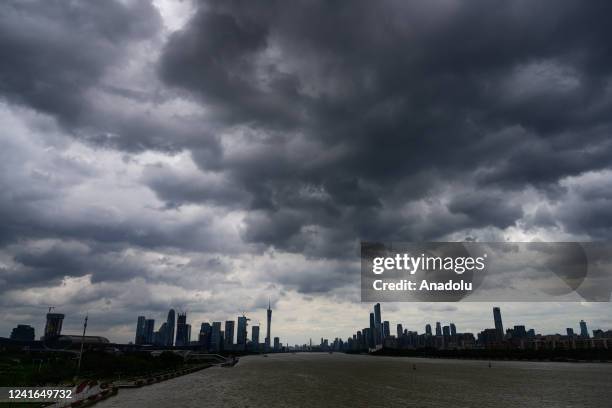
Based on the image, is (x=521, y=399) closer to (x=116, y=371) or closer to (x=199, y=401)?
(x=199, y=401)

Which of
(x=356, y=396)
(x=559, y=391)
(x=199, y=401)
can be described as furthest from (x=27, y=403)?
(x=559, y=391)

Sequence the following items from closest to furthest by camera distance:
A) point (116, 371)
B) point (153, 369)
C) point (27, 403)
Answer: point (27, 403) < point (116, 371) < point (153, 369)

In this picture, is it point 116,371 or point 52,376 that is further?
point 116,371

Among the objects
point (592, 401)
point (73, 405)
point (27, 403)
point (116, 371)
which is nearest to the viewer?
point (27, 403)

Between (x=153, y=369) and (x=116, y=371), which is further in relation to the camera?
(x=153, y=369)

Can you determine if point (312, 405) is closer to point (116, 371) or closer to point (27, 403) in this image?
point (27, 403)

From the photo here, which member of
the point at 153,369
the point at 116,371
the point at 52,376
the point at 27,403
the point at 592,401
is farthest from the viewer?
the point at 153,369

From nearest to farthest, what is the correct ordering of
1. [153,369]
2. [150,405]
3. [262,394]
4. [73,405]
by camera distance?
[73,405], [150,405], [262,394], [153,369]

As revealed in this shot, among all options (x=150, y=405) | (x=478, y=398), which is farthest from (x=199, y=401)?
(x=478, y=398)
